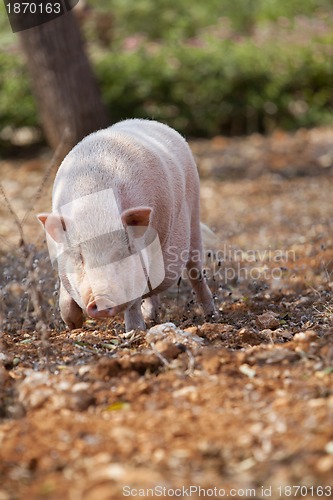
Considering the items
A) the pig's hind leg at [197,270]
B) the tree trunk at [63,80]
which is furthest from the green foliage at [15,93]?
the pig's hind leg at [197,270]

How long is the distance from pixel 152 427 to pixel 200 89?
11.0 meters

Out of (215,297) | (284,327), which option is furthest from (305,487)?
(215,297)

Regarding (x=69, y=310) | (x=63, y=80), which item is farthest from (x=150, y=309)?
(x=63, y=80)

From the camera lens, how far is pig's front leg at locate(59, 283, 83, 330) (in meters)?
4.65

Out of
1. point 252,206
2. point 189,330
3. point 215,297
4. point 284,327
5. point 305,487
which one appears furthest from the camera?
point 252,206

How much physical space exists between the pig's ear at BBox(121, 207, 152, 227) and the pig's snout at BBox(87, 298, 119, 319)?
454 mm

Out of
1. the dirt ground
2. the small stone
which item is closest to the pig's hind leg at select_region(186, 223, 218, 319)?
the dirt ground

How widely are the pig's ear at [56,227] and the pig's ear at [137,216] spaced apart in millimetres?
315

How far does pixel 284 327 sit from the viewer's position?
184 inches

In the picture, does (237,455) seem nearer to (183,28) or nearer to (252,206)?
(252,206)

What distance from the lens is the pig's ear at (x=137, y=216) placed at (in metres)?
4.07

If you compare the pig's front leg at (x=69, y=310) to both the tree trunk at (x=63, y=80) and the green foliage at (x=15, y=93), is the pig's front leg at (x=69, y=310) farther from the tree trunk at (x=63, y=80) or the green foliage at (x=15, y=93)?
the green foliage at (x=15, y=93)

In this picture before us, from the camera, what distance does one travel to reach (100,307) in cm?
386

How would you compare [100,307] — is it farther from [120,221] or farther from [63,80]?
[63,80]
